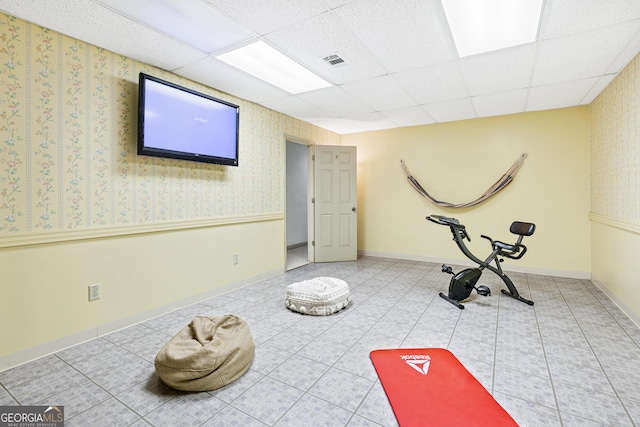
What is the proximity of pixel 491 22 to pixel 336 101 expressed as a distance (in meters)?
2.07

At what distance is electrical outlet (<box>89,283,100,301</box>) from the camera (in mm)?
2443

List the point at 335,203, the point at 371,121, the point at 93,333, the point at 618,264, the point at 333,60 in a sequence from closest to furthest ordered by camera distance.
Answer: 1. the point at 93,333
2. the point at 333,60
3. the point at 618,264
4. the point at 371,121
5. the point at 335,203

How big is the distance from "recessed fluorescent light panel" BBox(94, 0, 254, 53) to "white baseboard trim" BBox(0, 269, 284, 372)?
8.03ft

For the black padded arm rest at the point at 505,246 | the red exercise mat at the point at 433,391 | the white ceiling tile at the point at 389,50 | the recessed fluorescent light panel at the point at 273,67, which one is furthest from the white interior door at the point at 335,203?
the red exercise mat at the point at 433,391

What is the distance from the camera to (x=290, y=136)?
477cm

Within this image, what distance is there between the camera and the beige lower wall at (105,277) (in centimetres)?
209

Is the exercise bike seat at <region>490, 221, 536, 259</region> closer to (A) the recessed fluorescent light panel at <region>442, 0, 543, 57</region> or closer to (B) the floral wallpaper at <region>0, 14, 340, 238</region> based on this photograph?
(A) the recessed fluorescent light panel at <region>442, 0, 543, 57</region>

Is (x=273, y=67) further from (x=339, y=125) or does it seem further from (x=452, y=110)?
(x=452, y=110)

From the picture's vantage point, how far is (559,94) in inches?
146

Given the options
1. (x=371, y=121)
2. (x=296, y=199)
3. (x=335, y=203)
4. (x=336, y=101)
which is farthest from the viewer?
(x=296, y=199)

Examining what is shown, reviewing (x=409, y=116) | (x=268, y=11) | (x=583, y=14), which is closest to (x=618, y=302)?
(x=583, y=14)

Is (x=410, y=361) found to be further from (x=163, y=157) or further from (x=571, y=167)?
(x=571, y=167)

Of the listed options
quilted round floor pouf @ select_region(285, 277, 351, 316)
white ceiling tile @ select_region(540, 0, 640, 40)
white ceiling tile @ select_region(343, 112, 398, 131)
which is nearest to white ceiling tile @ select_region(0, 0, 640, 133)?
white ceiling tile @ select_region(540, 0, 640, 40)

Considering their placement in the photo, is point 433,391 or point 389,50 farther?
point 389,50
